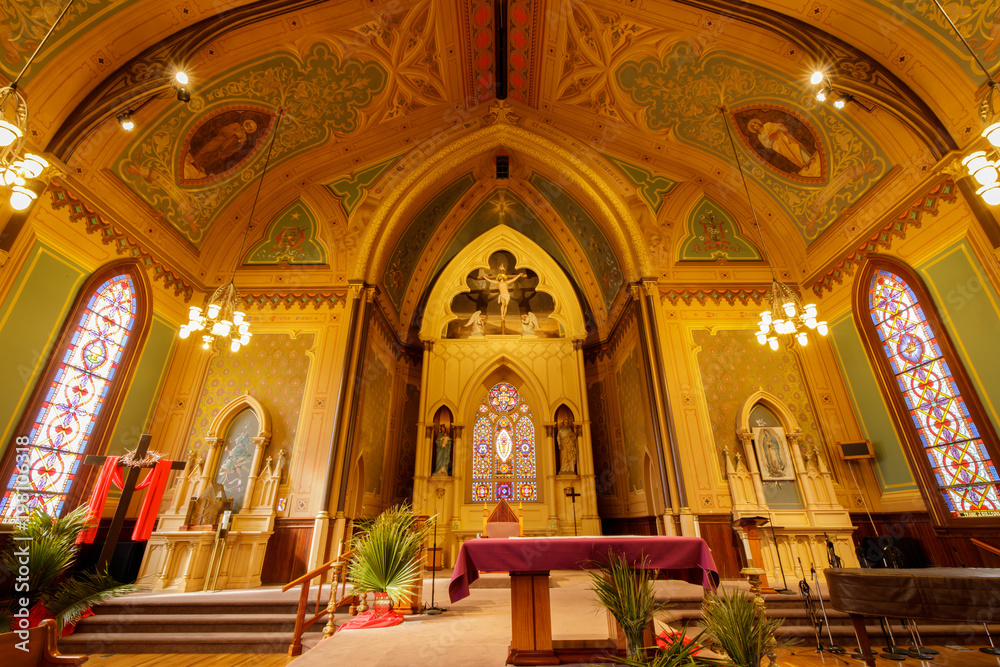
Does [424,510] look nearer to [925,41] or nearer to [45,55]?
[45,55]

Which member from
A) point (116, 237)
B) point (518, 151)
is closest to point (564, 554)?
point (116, 237)

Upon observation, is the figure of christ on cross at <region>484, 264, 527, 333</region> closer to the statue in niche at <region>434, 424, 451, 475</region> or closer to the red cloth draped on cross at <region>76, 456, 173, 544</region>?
the statue in niche at <region>434, 424, 451, 475</region>

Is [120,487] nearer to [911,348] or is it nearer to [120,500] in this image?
[120,500]

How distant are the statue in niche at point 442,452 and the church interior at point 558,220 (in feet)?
0.36

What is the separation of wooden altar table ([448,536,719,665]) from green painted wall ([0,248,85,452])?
732 cm

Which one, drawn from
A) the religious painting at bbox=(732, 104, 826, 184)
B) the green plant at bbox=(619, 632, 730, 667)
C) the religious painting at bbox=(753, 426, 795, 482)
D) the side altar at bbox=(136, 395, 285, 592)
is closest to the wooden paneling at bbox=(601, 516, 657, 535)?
the religious painting at bbox=(753, 426, 795, 482)

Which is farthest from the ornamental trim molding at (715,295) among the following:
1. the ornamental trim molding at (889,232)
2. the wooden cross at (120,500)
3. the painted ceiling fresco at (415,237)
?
the wooden cross at (120,500)

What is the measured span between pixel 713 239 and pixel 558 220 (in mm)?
4692

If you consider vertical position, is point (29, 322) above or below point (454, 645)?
→ above

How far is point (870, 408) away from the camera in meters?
8.82

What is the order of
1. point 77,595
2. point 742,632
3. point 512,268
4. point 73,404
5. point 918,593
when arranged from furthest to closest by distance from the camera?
point 512,268
point 73,404
point 77,595
point 918,593
point 742,632

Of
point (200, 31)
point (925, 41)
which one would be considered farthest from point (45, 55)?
point (925, 41)

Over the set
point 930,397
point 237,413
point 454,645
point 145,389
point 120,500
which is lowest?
point 454,645

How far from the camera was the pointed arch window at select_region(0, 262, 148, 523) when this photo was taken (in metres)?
6.61
